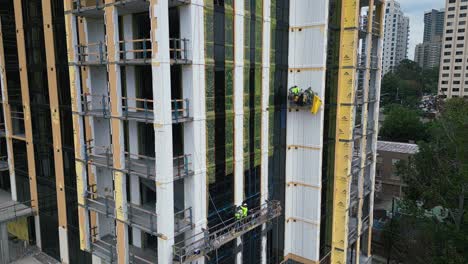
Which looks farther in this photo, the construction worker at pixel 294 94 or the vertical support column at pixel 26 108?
the construction worker at pixel 294 94

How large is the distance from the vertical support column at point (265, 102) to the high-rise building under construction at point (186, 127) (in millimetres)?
119

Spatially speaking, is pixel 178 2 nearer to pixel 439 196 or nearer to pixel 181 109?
pixel 181 109

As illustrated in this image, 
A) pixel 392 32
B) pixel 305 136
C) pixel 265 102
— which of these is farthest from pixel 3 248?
pixel 392 32

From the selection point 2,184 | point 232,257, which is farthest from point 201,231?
point 2,184

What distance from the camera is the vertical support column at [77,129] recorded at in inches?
760

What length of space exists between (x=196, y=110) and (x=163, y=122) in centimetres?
227

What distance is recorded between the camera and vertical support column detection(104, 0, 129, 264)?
54.8 ft

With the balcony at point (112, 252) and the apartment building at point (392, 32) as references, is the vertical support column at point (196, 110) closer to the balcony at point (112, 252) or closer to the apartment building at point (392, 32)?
the balcony at point (112, 252)

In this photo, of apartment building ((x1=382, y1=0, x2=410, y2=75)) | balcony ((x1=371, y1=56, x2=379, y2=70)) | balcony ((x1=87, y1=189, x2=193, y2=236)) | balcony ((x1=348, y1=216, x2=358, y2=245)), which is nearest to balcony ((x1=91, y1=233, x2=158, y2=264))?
balcony ((x1=87, y1=189, x2=193, y2=236))

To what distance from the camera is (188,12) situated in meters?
16.7

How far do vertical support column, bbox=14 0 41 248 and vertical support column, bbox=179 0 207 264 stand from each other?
13767 millimetres

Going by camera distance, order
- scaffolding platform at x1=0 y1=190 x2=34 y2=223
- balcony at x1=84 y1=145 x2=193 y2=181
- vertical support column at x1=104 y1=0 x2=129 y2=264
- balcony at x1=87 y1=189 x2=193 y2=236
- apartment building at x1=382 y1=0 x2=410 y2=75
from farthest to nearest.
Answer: apartment building at x1=382 y1=0 x2=410 y2=75
scaffolding platform at x1=0 y1=190 x2=34 y2=223
balcony at x1=87 y1=189 x2=193 y2=236
balcony at x1=84 y1=145 x2=193 y2=181
vertical support column at x1=104 y1=0 x2=129 y2=264

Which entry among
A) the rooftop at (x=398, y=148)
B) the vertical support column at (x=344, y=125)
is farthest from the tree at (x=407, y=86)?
the vertical support column at (x=344, y=125)

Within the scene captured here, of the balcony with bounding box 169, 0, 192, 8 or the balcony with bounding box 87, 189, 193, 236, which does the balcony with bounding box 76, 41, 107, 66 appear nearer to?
the balcony with bounding box 169, 0, 192, 8
